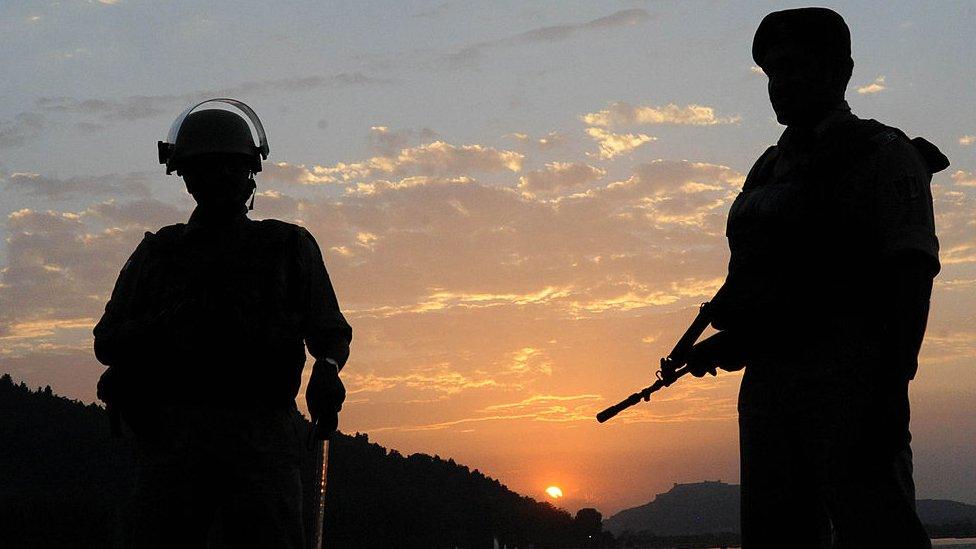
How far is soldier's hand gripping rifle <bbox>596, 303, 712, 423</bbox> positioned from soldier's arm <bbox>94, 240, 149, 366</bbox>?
2123 mm

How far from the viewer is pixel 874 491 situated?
420 cm

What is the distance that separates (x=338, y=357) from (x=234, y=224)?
881mm

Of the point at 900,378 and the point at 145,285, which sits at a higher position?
the point at 145,285

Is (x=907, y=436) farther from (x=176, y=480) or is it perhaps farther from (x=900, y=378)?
(x=176, y=480)

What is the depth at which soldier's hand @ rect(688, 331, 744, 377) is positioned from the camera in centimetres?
488

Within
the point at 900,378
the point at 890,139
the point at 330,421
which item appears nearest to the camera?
the point at 900,378

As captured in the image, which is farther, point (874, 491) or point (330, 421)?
point (330, 421)

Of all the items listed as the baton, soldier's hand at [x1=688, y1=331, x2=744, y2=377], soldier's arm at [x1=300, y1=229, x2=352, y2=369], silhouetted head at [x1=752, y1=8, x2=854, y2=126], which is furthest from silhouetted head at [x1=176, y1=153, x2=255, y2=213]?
silhouetted head at [x1=752, y1=8, x2=854, y2=126]

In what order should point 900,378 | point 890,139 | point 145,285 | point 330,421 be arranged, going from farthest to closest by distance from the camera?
point 145,285, point 330,421, point 890,139, point 900,378

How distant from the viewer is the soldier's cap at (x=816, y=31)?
4.74 meters

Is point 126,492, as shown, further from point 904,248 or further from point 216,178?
point 904,248

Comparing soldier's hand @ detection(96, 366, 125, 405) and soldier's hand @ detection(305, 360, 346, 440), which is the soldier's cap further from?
soldier's hand @ detection(96, 366, 125, 405)

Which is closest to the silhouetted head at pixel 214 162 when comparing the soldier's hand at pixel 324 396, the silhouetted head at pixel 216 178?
the silhouetted head at pixel 216 178

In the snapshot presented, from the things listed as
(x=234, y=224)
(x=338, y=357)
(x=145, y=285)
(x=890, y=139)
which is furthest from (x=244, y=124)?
(x=890, y=139)
